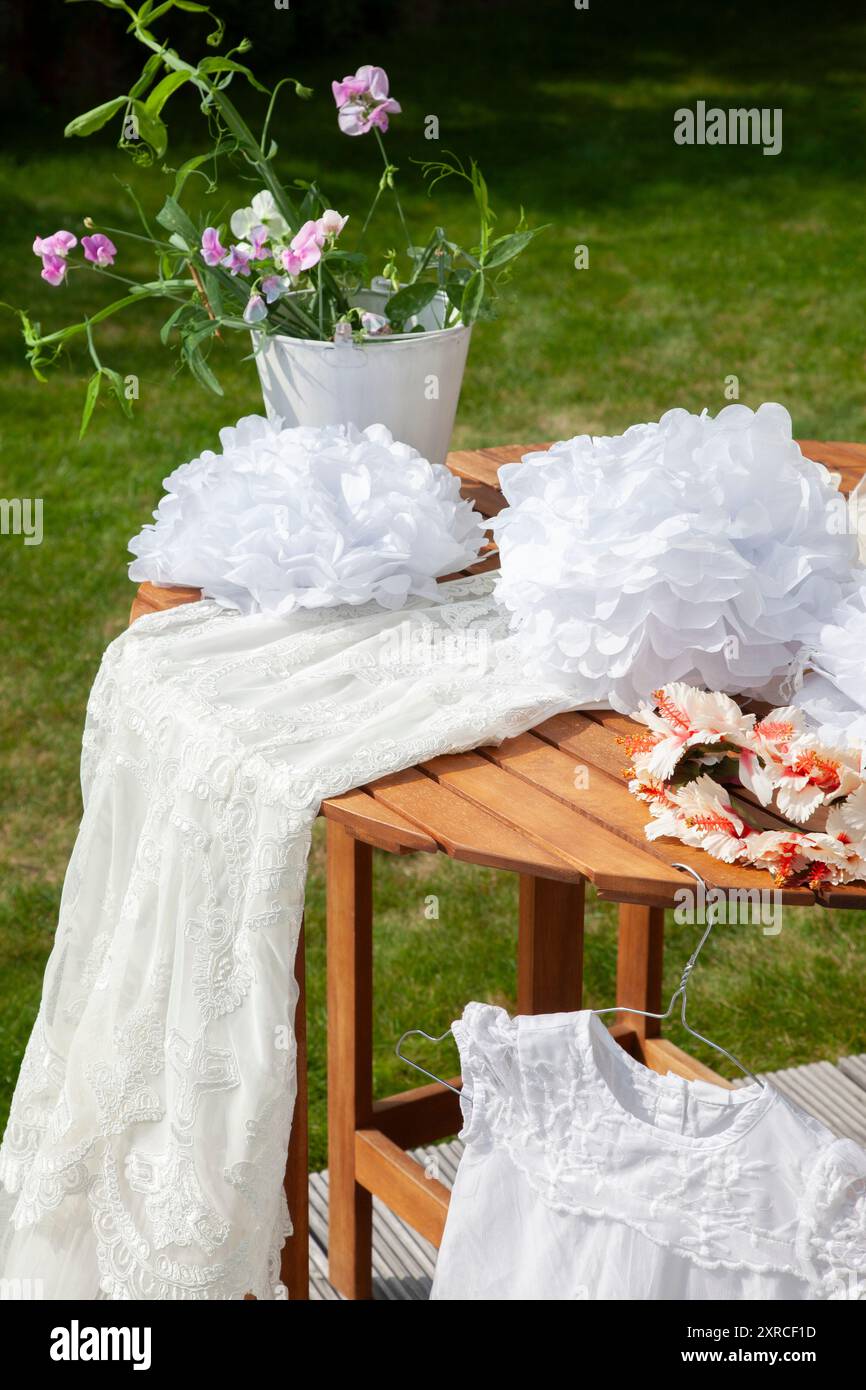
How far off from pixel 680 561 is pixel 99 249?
0.80 metres

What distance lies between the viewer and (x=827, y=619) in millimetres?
1476

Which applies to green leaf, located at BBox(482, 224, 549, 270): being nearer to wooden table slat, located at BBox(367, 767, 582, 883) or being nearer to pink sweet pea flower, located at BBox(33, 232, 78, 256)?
pink sweet pea flower, located at BBox(33, 232, 78, 256)

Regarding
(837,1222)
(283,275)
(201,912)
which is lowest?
(837,1222)

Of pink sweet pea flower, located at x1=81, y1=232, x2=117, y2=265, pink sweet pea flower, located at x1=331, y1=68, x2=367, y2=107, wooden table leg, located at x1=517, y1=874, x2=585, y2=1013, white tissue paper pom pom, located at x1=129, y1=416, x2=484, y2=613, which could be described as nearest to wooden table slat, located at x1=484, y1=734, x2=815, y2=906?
white tissue paper pom pom, located at x1=129, y1=416, x2=484, y2=613

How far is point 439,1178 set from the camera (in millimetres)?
2232

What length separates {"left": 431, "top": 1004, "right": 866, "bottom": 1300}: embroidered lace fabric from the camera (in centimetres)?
127

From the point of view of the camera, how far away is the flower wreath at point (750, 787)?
123cm

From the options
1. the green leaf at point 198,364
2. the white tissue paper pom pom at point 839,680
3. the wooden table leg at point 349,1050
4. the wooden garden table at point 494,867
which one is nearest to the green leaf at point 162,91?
the green leaf at point 198,364

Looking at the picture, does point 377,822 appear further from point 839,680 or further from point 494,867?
point 839,680

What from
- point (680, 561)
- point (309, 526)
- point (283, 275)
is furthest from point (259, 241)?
point (680, 561)

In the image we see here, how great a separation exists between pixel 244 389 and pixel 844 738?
13.8 feet

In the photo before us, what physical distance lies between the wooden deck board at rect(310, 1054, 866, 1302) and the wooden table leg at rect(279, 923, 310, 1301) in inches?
8.0

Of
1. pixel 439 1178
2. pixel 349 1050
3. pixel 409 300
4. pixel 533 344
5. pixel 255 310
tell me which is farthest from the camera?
pixel 533 344

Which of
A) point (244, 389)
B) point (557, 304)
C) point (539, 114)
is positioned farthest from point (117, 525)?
point (539, 114)
